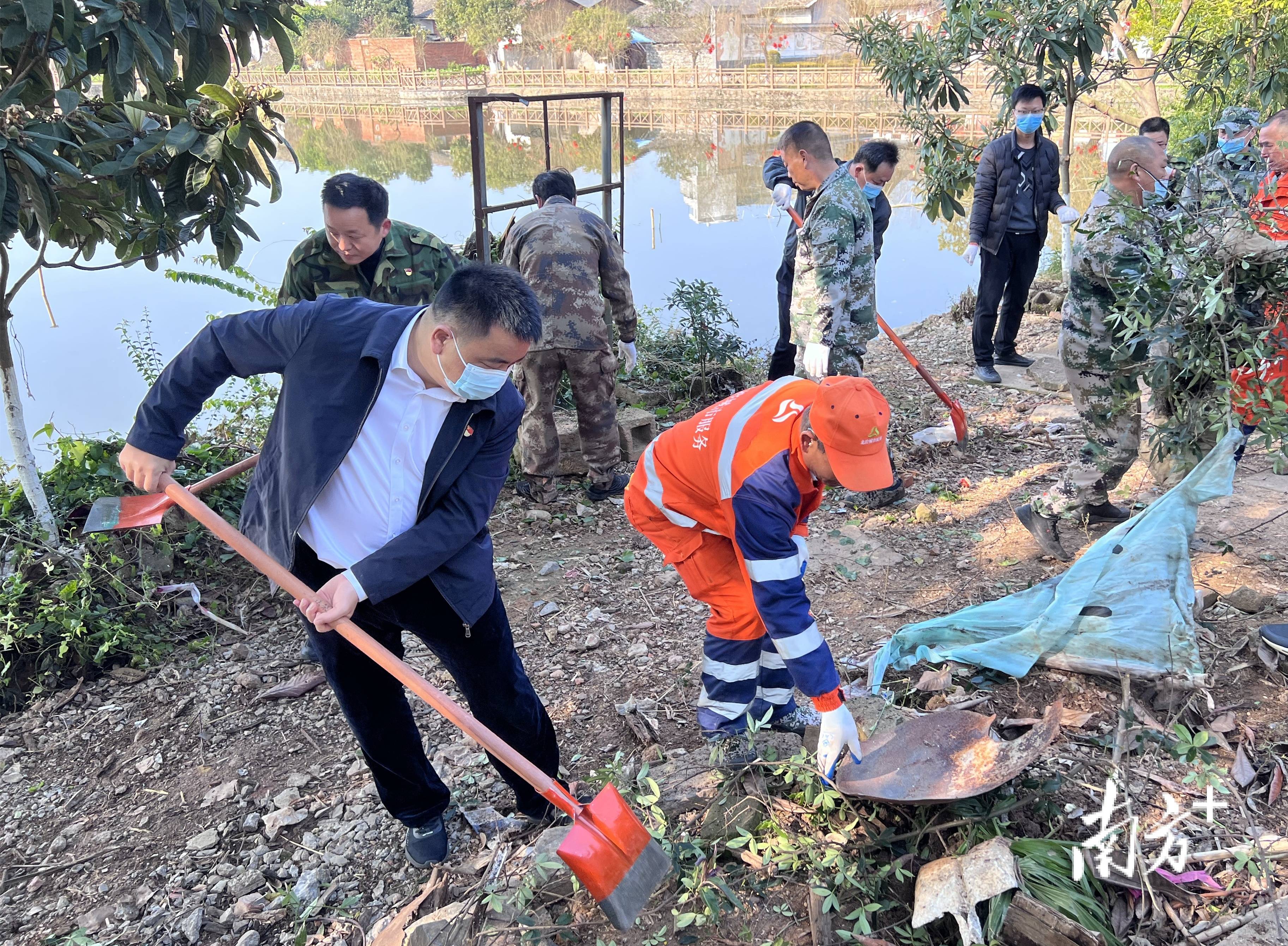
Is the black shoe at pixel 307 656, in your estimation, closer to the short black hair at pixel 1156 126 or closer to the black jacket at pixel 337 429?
the black jacket at pixel 337 429

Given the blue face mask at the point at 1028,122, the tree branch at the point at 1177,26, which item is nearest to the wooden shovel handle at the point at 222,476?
the blue face mask at the point at 1028,122

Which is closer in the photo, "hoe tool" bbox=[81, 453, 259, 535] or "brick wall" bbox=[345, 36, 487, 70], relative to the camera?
"hoe tool" bbox=[81, 453, 259, 535]

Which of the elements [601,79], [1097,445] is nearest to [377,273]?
[1097,445]

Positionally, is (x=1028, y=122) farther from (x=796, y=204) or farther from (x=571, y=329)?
(x=571, y=329)

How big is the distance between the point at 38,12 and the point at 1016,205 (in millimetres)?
5555

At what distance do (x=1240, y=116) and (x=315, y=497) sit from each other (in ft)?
19.9

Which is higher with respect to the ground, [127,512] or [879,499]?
[127,512]

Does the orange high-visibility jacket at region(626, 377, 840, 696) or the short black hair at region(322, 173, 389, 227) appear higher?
the short black hair at region(322, 173, 389, 227)

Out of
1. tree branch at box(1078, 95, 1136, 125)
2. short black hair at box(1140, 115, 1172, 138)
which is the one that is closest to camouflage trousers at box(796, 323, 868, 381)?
short black hair at box(1140, 115, 1172, 138)

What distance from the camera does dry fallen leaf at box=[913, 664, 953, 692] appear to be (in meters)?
2.73

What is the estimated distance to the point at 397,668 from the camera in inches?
78.9

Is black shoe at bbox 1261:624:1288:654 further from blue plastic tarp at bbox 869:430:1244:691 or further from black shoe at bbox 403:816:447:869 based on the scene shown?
black shoe at bbox 403:816:447:869

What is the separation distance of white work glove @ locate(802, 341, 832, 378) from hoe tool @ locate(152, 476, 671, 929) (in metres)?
2.80

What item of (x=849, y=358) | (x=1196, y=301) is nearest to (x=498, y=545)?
(x=849, y=358)
